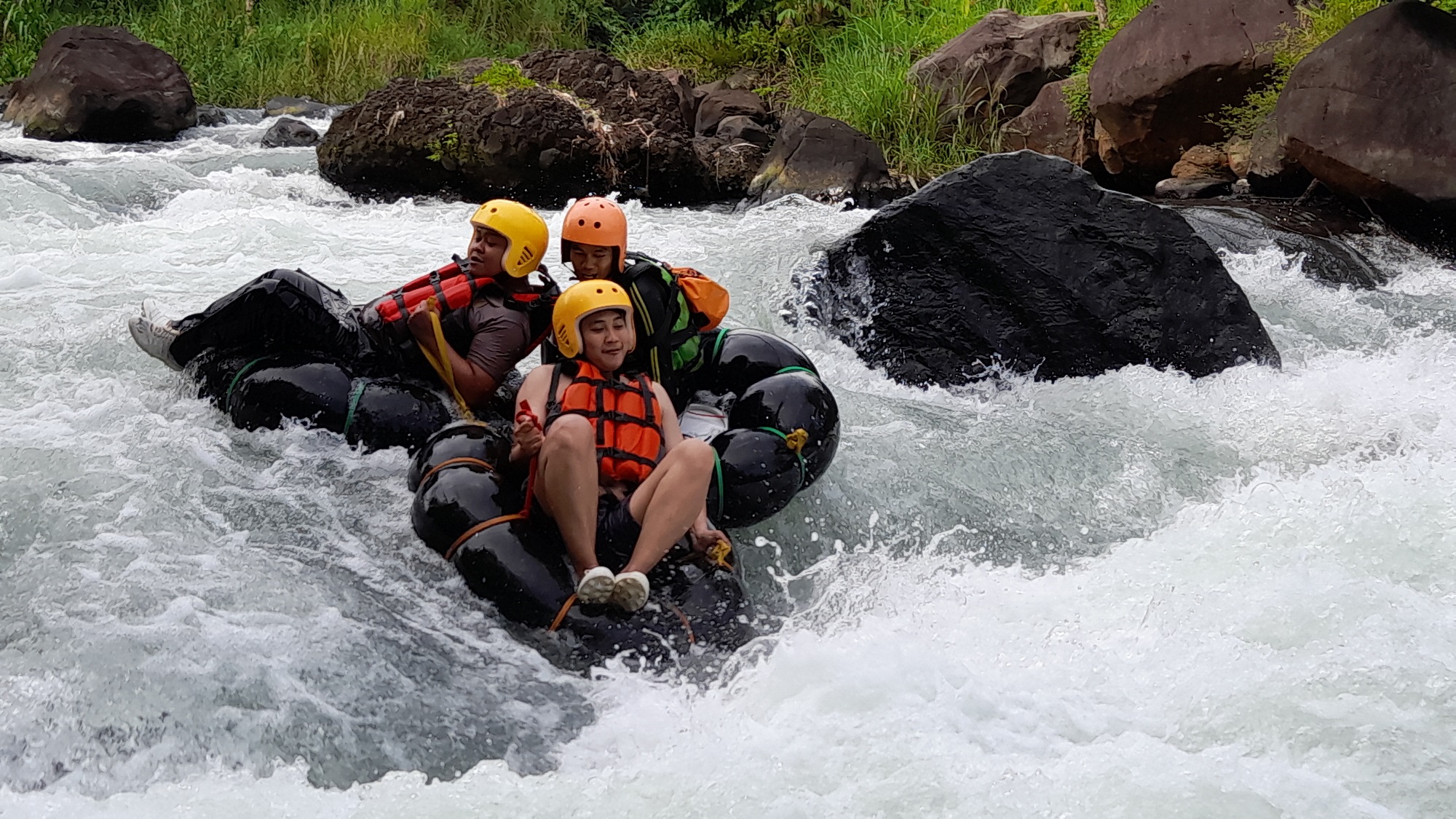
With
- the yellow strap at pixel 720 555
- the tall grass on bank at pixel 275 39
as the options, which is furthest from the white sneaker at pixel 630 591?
the tall grass on bank at pixel 275 39

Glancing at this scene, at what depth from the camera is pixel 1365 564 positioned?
143 inches

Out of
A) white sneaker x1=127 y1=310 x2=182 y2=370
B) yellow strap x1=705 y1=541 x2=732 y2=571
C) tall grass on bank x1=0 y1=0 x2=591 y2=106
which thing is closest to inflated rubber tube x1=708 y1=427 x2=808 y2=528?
yellow strap x1=705 y1=541 x2=732 y2=571

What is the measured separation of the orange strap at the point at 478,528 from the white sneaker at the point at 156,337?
165 centimetres

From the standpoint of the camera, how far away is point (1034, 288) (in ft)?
18.5

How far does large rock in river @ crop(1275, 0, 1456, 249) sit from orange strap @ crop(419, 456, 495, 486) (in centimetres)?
620

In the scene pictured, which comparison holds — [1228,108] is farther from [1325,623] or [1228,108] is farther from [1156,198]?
[1325,623]

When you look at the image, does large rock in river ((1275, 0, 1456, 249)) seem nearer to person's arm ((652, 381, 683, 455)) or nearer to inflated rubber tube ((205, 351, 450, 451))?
person's arm ((652, 381, 683, 455))

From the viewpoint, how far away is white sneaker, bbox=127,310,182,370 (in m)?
4.43

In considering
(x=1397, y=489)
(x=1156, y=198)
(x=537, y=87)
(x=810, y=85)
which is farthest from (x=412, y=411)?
(x=810, y=85)

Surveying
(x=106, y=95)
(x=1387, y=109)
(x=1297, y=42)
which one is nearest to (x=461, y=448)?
(x=1387, y=109)

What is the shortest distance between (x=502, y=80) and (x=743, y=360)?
6.27m

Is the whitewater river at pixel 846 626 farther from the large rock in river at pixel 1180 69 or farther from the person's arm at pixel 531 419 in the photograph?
the large rock in river at pixel 1180 69

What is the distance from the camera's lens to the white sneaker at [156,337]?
443 centimetres

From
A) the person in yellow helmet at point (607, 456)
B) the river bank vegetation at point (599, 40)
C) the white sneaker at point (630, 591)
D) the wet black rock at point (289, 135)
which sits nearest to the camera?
the white sneaker at point (630, 591)
